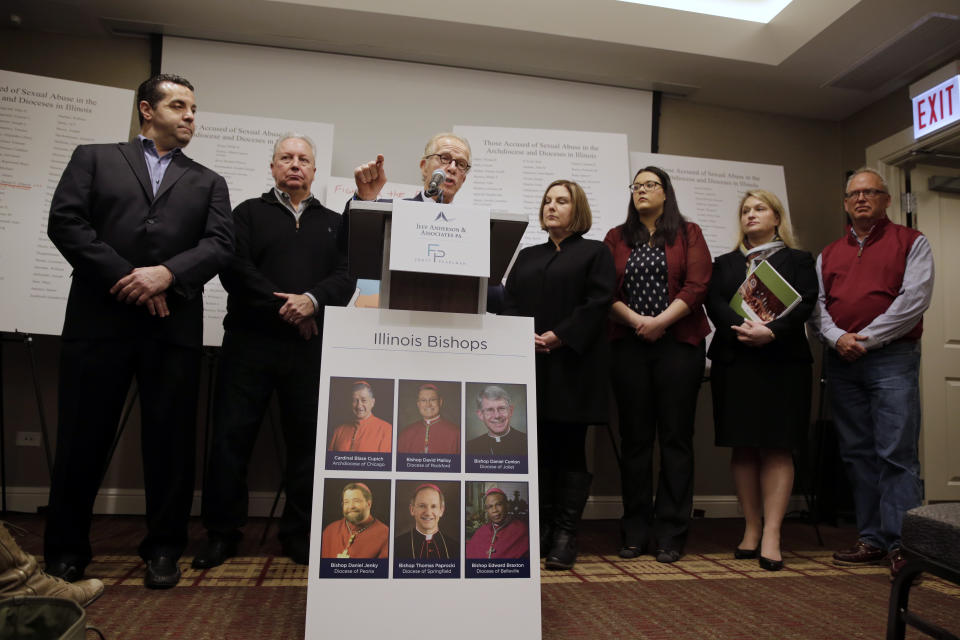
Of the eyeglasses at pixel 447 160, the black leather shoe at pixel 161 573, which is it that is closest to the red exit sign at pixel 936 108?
the eyeglasses at pixel 447 160

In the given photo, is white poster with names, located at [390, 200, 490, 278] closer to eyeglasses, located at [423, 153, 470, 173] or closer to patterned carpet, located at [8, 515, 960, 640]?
eyeglasses, located at [423, 153, 470, 173]

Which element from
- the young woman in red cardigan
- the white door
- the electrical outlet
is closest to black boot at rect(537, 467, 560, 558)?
the young woman in red cardigan

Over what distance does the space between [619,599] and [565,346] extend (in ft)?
3.03

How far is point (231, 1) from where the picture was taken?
3260mm

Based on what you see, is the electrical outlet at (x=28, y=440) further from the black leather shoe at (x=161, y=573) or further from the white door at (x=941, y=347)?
the white door at (x=941, y=347)

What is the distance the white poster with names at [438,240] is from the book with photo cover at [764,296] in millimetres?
1653

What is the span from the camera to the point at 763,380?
8.92 feet

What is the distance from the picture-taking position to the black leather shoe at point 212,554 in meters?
2.30

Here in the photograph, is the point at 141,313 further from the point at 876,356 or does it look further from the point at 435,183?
the point at 876,356

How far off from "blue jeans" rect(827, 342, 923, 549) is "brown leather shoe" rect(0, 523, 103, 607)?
287 centimetres

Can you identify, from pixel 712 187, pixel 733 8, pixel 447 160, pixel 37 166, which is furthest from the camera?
pixel 712 187

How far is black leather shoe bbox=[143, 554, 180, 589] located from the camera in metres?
2.04

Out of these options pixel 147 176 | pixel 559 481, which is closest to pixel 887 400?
pixel 559 481

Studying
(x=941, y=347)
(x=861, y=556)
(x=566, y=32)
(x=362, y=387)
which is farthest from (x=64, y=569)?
(x=941, y=347)
